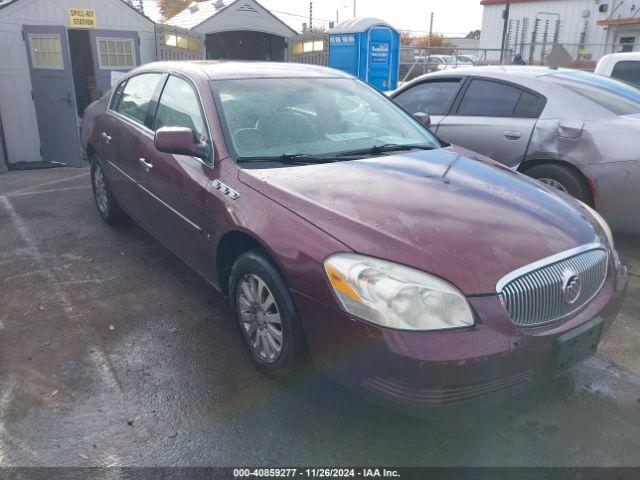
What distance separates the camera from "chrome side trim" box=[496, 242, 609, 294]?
2141 millimetres

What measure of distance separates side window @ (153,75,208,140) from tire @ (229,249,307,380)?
36.8 inches

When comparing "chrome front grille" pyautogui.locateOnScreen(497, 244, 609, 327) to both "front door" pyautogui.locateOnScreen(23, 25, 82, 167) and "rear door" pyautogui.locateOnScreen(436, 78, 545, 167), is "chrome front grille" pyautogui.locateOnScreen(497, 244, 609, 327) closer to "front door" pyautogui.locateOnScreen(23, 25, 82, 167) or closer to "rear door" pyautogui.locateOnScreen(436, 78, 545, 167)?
"rear door" pyautogui.locateOnScreen(436, 78, 545, 167)

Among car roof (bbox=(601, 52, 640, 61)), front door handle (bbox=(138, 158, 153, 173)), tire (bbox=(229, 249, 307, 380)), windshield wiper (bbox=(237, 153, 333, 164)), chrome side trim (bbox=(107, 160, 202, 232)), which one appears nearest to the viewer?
tire (bbox=(229, 249, 307, 380))

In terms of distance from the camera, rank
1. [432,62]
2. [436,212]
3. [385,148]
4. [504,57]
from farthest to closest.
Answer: [432,62], [504,57], [385,148], [436,212]

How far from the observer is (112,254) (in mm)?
4621

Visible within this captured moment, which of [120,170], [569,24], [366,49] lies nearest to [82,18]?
[120,170]

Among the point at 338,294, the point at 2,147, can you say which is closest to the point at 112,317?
the point at 338,294

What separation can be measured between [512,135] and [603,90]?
2.96 ft

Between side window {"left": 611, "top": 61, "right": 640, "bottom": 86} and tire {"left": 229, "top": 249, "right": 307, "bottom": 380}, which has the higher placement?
side window {"left": 611, "top": 61, "right": 640, "bottom": 86}

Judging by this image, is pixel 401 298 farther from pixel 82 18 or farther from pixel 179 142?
pixel 82 18

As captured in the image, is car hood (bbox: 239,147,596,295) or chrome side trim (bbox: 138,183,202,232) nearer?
car hood (bbox: 239,147,596,295)

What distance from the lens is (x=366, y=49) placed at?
1093 cm

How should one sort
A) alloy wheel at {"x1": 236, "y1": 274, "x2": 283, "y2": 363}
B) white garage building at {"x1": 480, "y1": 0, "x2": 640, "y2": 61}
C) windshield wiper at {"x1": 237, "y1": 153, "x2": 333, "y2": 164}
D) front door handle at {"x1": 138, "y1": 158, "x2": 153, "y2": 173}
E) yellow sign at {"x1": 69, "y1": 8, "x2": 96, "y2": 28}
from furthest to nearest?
white garage building at {"x1": 480, "y1": 0, "x2": 640, "y2": 61}, yellow sign at {"x1": 69, "y1": 8, "x2": 96, "y2": 28}, front door handle at {"x1": 138, "y1": 158, "x2": 153, "y2": 173}, windshield wiper at {"x1": 237, "y1": 153, "x2": 333, "y2": 164}, alloy wheel at {"x1": 236, "y1": 274, "x2": 283, "y2": 363}

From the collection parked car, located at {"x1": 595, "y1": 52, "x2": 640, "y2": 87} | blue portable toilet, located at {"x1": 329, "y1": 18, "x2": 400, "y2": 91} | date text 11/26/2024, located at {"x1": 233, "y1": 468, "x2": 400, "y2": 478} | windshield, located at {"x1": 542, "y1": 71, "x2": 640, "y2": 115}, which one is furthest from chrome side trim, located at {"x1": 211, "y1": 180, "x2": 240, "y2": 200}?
blue portable toilet, located at {"x1": 329, "y1": 18, "x2": 400, "y2": 91}
